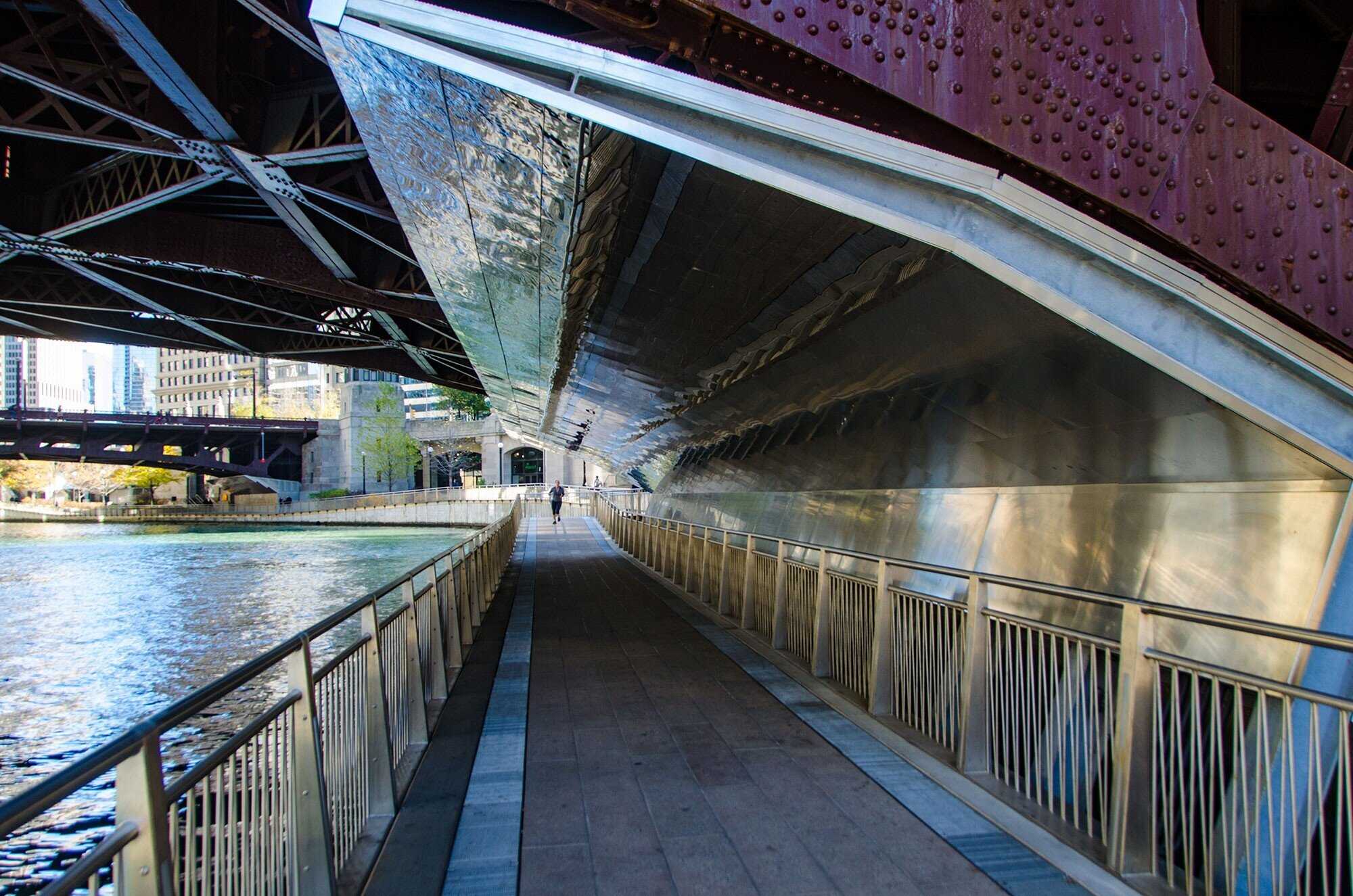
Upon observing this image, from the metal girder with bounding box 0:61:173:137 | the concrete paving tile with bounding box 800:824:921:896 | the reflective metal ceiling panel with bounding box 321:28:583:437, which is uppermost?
the metal girder with bounding box 0:61:173:137

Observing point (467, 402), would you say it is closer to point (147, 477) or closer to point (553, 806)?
point (147, 477)

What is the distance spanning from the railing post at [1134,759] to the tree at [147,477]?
122m

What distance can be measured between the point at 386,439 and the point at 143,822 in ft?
302

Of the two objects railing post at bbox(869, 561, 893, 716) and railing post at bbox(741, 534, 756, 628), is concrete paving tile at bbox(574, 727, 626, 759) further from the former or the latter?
railing post at bbox(741, 534, 756, 628)

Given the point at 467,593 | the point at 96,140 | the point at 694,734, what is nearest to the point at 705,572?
the point at 467,593

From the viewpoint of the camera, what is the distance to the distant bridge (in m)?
72.0

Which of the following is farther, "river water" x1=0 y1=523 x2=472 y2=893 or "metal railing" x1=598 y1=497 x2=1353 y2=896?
"river water" x1=0 y1=523 x2=472 y2=893

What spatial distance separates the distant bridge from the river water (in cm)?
2271

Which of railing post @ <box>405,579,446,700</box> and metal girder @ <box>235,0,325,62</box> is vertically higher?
metal girder @ <box>235,0,325,62</box>

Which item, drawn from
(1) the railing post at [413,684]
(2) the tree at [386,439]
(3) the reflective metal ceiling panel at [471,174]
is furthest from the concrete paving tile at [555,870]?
(2) the tree at [386,439]

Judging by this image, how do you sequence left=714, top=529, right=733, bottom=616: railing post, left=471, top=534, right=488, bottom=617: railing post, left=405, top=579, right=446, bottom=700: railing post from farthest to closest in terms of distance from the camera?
1. left=714, top=529, right=733, bottom=616: railing post
2. left=471, top=534, right=488, bottom=617: railing post
3. left=405, top=579, right=446, bottom=700: railing post

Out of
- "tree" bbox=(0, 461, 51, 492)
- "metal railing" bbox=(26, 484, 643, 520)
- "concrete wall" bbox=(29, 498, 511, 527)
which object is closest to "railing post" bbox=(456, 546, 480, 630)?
"concrete wall" bbox=(29, 498, 511, 527)

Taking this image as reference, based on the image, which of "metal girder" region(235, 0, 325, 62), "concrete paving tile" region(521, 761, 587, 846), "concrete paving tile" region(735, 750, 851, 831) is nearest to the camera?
"concrete paving tile" region(521, 761, 587, 846)

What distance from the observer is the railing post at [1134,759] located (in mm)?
4277
